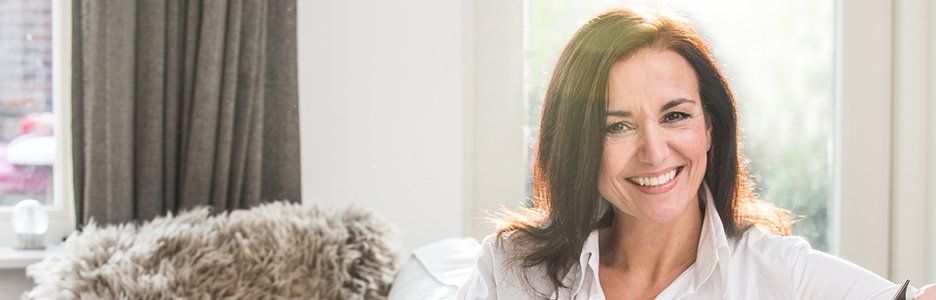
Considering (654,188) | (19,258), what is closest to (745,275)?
(654,188)

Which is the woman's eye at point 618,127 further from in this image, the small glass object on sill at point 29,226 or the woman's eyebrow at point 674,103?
the small glass object on sill at point 29,226

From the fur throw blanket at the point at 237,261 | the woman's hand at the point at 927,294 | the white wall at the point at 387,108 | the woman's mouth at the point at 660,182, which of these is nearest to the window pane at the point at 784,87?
the white wall at the point at 387,108

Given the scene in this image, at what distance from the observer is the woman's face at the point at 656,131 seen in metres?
1.43

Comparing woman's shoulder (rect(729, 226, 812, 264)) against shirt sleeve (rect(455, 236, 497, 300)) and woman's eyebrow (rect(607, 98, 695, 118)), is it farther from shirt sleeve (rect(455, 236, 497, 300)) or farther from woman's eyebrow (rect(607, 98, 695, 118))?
shirt sleeve (rect(455, 236, 497, 300))

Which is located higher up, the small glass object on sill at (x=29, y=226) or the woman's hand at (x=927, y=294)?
the woman's hand at (x=927, y=294)

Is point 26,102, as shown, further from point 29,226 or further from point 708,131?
point 708,131

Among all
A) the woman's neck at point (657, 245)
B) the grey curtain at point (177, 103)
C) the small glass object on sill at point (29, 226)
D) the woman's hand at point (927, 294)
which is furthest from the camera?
the small glass object on sill at point (29, 226)

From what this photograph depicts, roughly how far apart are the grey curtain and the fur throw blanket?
38 centimetres

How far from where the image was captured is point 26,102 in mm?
2939

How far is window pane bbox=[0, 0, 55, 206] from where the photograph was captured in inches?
115

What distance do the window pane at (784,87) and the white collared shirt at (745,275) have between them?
1.52 meters

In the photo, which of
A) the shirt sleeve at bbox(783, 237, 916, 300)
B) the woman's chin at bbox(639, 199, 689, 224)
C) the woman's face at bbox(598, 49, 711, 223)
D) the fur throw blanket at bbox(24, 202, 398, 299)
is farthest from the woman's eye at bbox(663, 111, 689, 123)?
the fur throw blanket at bbox(24, 202, 398, 299)

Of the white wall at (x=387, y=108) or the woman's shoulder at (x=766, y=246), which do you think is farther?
the white wall at (x=387, y=108)

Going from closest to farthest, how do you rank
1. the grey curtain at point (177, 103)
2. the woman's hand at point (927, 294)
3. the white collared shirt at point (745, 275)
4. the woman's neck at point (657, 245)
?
the woman's hand at point (927, 294) → the white collared shirt at point (745, 275) → the woman's neck at point (657, 245) → the grey curtain at point (177, 103)
